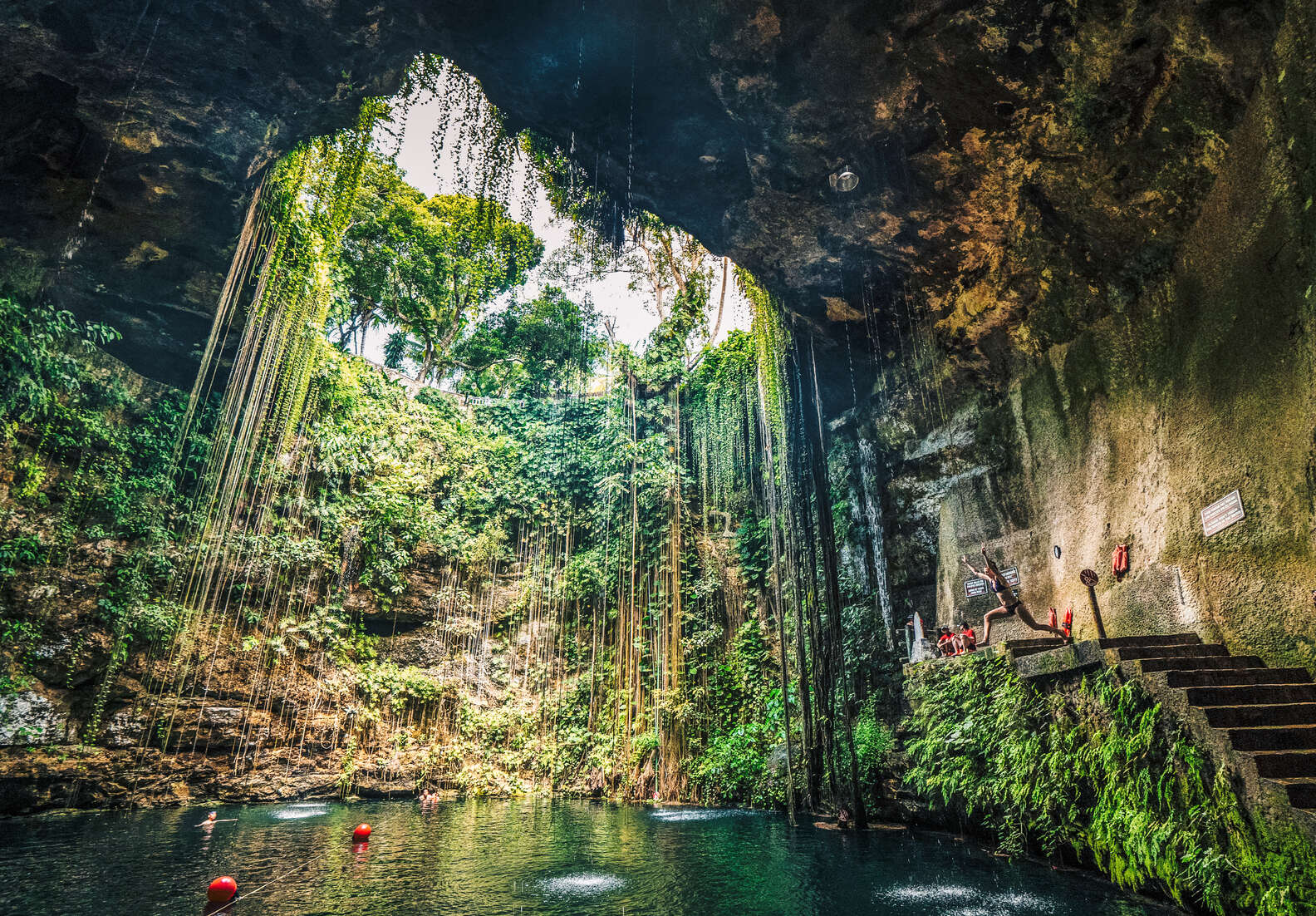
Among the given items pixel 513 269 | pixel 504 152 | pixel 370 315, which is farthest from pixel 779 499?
pixel 370 315

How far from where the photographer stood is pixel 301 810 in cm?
965

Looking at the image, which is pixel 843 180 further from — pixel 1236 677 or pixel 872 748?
pixel 872 748

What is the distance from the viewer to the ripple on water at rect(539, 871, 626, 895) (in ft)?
14.8

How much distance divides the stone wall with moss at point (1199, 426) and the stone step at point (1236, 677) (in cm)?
14

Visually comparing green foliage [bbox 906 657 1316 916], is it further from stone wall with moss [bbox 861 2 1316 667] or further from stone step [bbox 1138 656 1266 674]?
stone wall with moss [bbox 861 2 1316 667]

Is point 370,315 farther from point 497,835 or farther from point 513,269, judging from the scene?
point 497,835

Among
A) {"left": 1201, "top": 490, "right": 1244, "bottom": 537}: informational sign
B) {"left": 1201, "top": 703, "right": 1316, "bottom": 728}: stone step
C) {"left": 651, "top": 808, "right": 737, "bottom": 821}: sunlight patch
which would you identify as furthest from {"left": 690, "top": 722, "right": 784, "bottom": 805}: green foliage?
{"left": 1201, "top": 703, "right": 1316, "bottom": 728}: stone step

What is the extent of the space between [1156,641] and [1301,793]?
2.34 m

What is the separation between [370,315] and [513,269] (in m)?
4.14

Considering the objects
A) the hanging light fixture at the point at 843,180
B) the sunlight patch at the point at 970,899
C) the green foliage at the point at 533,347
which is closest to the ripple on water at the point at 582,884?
the sunlight patch at the point at 970,899

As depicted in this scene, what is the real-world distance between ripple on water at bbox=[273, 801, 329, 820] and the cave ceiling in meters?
8.23

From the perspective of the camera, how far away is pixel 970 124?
6.66m

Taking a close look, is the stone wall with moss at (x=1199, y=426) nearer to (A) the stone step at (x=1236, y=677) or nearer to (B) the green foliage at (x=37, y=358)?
(A) the stone step at (x=1236, y=677)

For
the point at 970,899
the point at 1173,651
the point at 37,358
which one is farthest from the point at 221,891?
the point at 37,358
